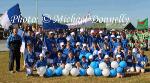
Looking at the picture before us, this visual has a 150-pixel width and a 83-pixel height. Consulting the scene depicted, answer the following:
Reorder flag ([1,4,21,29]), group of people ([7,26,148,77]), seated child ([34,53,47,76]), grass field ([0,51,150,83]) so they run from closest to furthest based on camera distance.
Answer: grass field ([0,51,150,83]) → seated child ([34,53,47,76]) → group of people ([7,26,148,77]) → flag ([1,4,21,29])

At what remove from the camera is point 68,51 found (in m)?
16.1

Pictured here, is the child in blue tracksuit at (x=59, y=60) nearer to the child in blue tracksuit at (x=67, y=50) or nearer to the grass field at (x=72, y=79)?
the child in blue tracksuit at (x=67, y=50)

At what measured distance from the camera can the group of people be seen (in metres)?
15.1

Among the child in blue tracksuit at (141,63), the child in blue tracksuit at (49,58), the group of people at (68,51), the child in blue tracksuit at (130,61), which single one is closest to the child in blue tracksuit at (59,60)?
the group of people at (68,51)

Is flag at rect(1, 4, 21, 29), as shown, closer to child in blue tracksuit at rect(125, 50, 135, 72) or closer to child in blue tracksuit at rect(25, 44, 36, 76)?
child in blue tracksuit at rect(25, 44, 36, 76)

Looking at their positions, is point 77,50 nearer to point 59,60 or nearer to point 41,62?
point 59,60

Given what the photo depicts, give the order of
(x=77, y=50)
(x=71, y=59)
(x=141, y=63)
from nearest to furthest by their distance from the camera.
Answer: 1. (x=71, y=59)
2. (x=141, y=63)
3. (x=77, y=50)

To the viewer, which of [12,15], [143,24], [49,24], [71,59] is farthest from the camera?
[143,24]

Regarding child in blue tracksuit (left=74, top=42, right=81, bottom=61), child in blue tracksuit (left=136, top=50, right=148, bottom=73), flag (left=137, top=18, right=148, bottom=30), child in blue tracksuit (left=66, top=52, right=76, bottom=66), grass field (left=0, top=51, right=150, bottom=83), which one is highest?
flag (left=137, top=18, right=148, bottom=30)

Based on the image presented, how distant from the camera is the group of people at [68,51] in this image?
15133 mm

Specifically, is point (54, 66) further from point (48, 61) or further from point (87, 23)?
point (87, 23)

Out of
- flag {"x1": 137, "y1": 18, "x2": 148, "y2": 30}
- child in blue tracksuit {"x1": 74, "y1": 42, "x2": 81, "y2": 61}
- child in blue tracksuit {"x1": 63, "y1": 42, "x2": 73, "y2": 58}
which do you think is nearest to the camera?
child in blue tracksuit {"x1": 63, "y1": 42, "x2": 73, "y2": 58}

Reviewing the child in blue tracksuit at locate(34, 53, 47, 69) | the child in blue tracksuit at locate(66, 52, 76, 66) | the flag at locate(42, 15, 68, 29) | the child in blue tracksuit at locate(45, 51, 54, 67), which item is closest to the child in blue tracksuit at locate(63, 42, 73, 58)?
the child in blue tracksuit at locate(66, 52, 76, 66)

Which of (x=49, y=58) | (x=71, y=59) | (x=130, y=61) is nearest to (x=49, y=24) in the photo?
(x=49, y=58)
